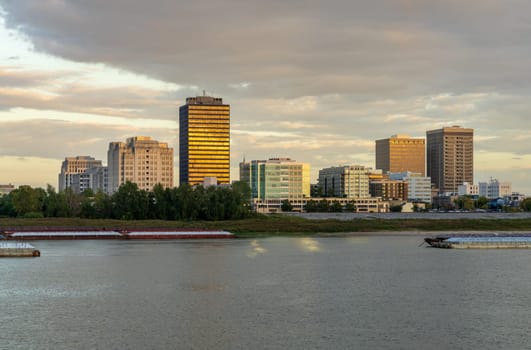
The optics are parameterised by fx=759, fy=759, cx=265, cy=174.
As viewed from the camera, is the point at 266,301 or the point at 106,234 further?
the point at 106,234

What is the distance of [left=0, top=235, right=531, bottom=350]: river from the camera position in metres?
47.1

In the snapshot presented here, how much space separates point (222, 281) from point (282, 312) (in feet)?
62.1

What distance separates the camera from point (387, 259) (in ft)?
318

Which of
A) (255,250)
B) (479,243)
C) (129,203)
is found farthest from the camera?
(129,203)

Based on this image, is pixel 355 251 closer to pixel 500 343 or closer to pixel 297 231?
pixel 297 231

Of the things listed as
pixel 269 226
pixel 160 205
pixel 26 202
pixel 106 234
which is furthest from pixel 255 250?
pixel 26 202

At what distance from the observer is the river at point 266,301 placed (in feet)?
154

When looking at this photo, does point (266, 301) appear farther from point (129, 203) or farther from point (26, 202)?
point (26, 202)

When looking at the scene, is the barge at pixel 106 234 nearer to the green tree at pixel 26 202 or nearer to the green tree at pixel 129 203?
the green tree at pixel 129 203

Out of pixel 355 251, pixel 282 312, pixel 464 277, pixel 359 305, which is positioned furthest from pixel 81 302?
pixel 355 251

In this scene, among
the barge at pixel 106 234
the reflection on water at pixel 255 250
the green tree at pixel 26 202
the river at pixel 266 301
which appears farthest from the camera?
the green tree at pixel 26 202

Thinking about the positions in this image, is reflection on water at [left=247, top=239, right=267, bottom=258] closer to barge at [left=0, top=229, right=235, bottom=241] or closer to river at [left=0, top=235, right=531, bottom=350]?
river at [left=0, top=235, right=531, bottom=350]

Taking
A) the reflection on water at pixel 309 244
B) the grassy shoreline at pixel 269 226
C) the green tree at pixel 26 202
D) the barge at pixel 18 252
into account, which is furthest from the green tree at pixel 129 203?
the barge at pixel 18 252

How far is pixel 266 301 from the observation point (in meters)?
61.1
